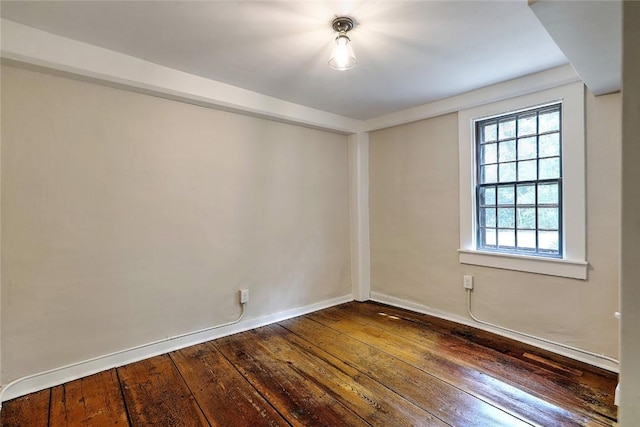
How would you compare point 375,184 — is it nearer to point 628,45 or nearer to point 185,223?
point 185,223

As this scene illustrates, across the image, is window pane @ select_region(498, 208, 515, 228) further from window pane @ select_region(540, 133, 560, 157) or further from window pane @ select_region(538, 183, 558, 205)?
window pane @ select_region(540, 133, 560, 157)

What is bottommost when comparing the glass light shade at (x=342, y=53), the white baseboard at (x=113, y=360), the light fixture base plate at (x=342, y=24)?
the white baseboard at (x=113, y=360)

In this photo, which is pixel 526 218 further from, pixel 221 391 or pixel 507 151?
pixel 221 391

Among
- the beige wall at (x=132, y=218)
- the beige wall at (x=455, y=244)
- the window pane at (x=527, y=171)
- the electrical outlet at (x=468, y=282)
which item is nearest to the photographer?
the beige wall at (x=132, y=218)

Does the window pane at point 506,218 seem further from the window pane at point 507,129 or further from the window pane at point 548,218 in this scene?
the window pane at point 507,129

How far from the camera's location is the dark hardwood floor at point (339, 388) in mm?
1834

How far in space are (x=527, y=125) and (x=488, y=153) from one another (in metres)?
0.40

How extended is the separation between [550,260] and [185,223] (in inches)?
124

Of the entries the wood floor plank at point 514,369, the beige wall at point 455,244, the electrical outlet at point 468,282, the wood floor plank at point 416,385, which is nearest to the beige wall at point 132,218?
the wood floor plank at point 416,385

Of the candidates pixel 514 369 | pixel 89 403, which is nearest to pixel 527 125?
pixel 514 369

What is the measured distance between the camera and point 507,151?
2986 millimetres

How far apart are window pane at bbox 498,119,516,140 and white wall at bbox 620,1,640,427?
6.63 feet

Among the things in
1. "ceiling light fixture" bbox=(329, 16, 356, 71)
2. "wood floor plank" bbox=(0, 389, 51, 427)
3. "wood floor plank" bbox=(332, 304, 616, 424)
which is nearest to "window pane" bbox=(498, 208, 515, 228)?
"wood floor plank" bbox=(332, 304, 616, 424)

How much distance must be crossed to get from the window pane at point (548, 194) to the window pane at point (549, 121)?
1.58ft
